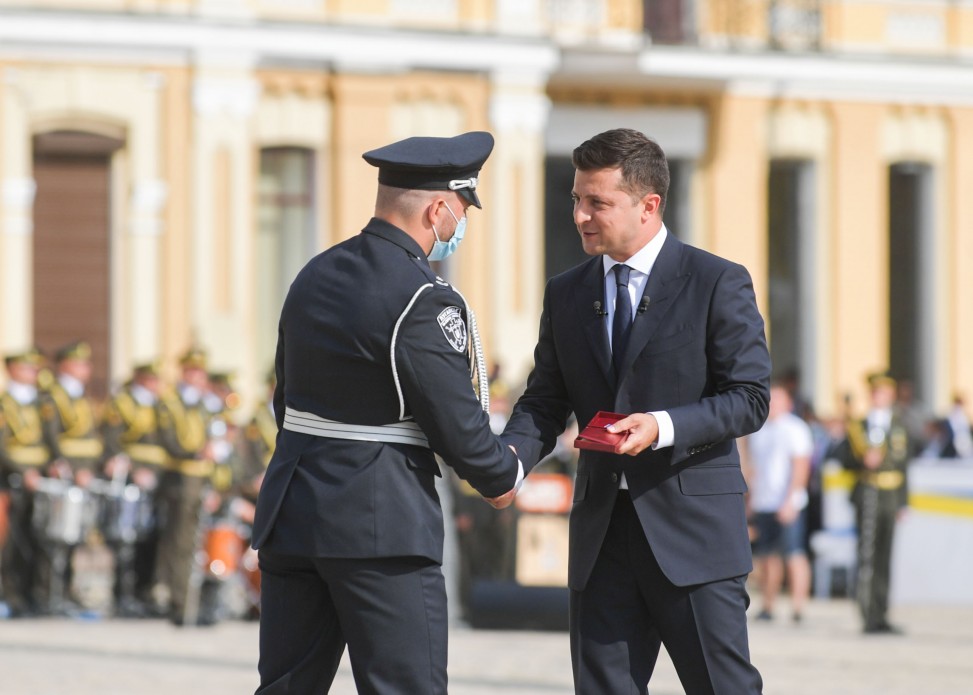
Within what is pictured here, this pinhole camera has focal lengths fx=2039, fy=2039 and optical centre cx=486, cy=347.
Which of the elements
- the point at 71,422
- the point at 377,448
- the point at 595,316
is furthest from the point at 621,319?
the point at 71,422

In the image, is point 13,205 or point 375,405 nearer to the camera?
point 375,405

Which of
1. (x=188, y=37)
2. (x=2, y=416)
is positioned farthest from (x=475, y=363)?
(x=188, y=37)

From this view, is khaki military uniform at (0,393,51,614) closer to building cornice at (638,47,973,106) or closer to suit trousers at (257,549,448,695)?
suit trousers at (257,549,448,695)

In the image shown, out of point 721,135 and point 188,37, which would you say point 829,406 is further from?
point 188,37

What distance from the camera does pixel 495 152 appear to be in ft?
78.4

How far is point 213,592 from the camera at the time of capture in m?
15.0

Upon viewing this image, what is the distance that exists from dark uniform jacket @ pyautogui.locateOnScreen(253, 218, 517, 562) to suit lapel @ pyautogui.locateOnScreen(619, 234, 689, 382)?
19.8 inches

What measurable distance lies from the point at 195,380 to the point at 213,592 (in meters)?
1.88

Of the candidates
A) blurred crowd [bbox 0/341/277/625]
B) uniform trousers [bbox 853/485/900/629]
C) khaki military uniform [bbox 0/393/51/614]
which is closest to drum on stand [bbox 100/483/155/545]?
blurred crowd [bbox 0/341/277/625]

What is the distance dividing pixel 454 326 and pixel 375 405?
0.31m

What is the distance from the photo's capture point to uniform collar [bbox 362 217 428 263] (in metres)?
5.70

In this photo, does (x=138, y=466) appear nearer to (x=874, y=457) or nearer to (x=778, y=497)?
(x=778, y=497)

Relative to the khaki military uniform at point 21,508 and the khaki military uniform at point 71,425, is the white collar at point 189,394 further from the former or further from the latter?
the khaki military uniform at point 21,508

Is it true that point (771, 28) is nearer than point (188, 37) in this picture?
No
